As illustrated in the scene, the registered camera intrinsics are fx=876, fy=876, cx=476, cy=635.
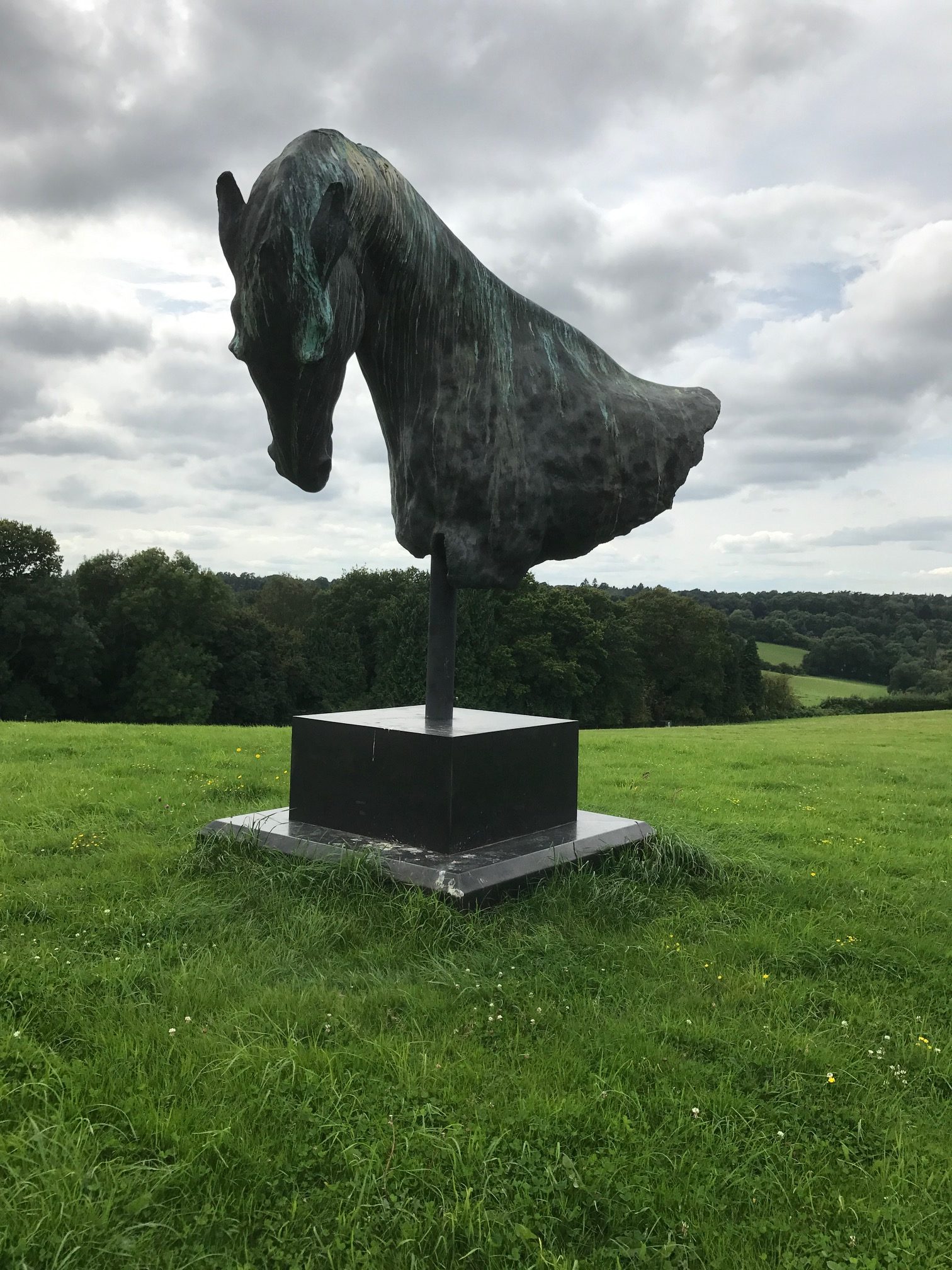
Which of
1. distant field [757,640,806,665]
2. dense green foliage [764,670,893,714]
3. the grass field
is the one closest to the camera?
the grass field

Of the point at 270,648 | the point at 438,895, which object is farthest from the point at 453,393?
the point at 270,648

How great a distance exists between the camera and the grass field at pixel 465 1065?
2197 millimetres

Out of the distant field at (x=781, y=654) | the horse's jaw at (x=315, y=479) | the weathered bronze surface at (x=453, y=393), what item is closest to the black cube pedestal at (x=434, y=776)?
the weathered bronze surface at (x=453, y=393)

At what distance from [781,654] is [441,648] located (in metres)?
59.4

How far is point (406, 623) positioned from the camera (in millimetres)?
29531

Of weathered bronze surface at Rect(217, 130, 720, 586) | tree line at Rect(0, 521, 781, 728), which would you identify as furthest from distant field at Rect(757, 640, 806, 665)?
weathered bronze surface at Rect(217, 130, 720, 586)

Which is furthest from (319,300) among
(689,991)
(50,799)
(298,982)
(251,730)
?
(251,730)

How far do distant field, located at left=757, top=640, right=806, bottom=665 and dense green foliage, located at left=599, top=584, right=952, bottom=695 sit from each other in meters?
0.38

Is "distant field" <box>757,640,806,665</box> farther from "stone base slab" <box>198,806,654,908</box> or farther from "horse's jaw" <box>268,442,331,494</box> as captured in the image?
"horse's jaw" <box>268,442,331,494</box>

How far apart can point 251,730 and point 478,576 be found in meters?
9.46

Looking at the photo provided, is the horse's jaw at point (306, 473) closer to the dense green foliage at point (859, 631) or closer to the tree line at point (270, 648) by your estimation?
the tree line at point (270, 648)

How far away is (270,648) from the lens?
1377 inches

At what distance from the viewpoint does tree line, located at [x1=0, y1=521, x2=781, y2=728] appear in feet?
93.3

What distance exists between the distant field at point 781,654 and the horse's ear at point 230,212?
2278 inches
